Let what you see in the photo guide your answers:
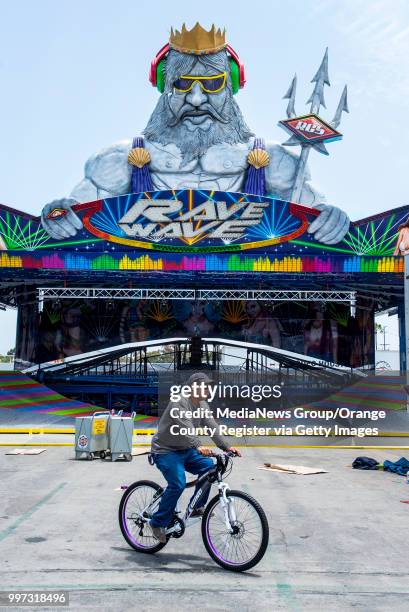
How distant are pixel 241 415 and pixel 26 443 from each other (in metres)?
9.31

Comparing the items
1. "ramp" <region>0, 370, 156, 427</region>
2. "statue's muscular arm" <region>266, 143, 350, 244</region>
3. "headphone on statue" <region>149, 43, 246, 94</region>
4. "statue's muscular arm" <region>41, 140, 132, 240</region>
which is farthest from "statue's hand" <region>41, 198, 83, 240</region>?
"headphone on statue" <region>149, 43, 246, 94</region>

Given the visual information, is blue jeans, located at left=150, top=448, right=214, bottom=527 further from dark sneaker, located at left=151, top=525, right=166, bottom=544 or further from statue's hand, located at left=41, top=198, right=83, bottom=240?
statue's hand, located at left=41, top=198, right=83, bottom=240

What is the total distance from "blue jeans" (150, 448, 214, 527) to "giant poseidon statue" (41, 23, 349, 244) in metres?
38.1

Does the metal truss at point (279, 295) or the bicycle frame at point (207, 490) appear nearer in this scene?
the bicycle frame at point (207, 490)

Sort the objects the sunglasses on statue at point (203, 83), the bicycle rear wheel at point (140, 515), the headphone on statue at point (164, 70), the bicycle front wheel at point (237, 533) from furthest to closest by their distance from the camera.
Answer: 1. the headphone on statue at point (164, 70)
2. the sunglasses on statue at point (203, 83)
3. the bicycle rear wheel at point (140, 515)
4. the bicycle front wheel at point (237, 533)

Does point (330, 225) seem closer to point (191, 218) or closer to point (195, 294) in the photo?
point (191, 218)

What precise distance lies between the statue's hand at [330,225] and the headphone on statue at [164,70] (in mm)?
19019

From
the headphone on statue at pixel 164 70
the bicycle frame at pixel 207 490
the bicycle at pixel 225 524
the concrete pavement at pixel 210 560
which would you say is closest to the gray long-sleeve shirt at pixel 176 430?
the bicycle frame at pixel 207 490

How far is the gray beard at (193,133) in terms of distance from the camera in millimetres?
44375

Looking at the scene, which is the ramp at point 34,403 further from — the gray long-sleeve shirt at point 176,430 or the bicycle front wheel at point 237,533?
the bicycle front wheel at point 237,533

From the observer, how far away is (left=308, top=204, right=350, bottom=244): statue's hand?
30906 mm

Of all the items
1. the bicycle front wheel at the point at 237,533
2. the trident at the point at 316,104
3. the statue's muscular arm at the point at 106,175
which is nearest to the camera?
the bicycle front wheel at the point at 237,533

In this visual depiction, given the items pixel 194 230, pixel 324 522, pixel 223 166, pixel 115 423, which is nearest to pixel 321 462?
pixel 115 423

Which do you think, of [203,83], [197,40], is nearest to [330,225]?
[203,83]
